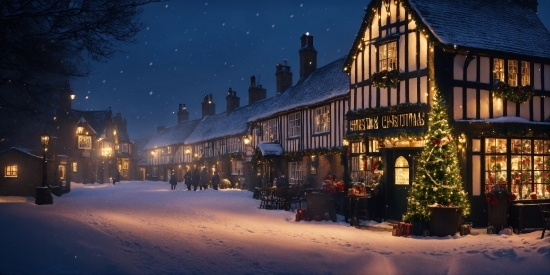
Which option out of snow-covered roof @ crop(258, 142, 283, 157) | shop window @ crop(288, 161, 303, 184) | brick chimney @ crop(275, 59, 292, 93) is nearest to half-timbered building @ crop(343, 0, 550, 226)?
shop window @ crop(288, 161, 303, 184)

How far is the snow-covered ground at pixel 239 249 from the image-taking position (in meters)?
9.41

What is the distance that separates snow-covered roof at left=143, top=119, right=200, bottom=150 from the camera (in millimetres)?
58875

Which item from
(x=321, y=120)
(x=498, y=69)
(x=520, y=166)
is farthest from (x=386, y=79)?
(x=321, y=120)

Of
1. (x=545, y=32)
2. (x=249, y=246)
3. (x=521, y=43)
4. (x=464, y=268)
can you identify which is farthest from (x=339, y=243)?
(x=545, y=32)

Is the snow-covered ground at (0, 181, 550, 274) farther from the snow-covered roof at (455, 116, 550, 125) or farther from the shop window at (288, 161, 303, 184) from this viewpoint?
the shop window at (288, 161, 303, 184)

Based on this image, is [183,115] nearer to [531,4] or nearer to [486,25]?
[531,4]

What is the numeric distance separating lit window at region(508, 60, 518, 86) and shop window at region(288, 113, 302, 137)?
42.8ft

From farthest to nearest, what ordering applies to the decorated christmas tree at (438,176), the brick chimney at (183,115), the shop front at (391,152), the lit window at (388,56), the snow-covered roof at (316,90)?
1. the brick chimney at (183,115)
2. the snow-covered roof at (316,90)
3. the lit window at (388,56)
4. the shop front at (391,152)
5. the decorated christmas tree at (438,176)

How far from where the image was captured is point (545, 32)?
64.0 feet

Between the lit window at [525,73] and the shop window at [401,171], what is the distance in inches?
194

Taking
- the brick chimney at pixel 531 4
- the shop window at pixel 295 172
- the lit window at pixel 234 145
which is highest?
the brick chimney at pixel 531 4

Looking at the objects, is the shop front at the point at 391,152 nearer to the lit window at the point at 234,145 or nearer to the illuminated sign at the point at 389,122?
the illuminated sign at the point at 389,122

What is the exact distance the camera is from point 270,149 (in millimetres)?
30016

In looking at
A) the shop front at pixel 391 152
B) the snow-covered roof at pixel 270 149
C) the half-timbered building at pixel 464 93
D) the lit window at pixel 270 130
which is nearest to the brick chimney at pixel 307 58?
the lit window at pixel 270 130
